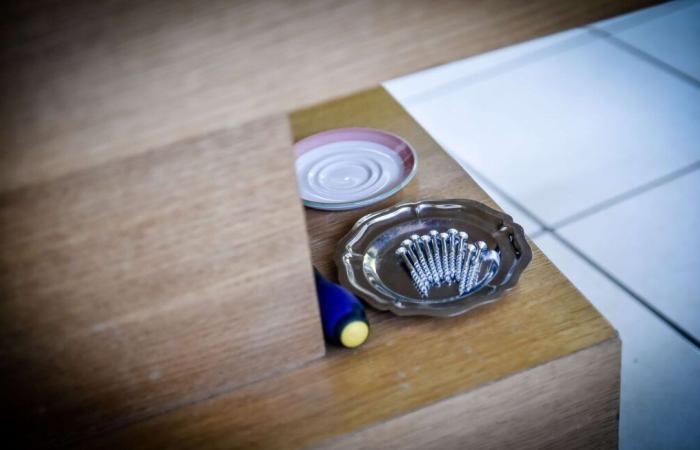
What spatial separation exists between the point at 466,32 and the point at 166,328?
36cm

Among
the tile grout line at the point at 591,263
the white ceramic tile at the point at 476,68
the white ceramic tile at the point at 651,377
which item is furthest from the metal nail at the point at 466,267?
the white ceramic tile at the point at 476,68

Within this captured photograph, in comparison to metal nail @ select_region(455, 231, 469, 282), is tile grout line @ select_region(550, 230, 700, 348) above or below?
below

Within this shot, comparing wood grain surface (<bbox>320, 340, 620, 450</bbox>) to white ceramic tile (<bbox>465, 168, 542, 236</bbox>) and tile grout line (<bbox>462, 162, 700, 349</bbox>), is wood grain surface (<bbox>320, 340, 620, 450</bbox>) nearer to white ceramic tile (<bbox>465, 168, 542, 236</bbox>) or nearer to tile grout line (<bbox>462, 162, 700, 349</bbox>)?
tile grout line (<bbox>462, 162, 700, 349</bbox>)

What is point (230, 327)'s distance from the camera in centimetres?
63

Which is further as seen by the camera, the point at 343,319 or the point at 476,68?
the point at 476,68

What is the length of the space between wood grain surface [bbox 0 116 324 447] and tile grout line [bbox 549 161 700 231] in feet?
3.68

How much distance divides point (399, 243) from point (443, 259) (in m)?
0.07

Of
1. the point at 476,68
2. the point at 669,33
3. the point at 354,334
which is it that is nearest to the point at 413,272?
the point at 354,334

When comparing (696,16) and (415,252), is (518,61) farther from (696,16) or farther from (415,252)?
(415,252)

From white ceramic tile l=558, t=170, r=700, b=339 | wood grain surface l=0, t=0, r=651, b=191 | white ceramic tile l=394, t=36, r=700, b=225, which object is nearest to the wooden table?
wood grain surface l=0, t=0, r=651, b=191

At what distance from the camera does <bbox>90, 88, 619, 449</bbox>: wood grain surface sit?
0.64 meters

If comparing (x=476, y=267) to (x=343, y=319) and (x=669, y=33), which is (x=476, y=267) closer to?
(x=343, y=319)

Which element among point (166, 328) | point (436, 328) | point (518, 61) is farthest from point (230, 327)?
point (518, 61)

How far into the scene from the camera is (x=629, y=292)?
1.43m
